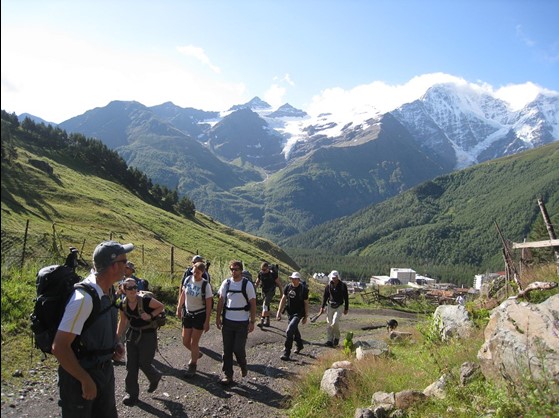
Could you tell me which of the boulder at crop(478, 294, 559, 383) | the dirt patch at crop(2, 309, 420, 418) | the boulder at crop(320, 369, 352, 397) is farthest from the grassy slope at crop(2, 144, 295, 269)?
the boulder at crop(478, 294, 559, 383)

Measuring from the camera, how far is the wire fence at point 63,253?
4.11 metres

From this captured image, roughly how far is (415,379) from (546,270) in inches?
264

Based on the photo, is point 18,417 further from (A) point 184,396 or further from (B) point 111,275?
(B) point 111,275

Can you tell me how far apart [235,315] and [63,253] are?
458 inches

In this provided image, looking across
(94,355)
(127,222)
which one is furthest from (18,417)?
(127,222)

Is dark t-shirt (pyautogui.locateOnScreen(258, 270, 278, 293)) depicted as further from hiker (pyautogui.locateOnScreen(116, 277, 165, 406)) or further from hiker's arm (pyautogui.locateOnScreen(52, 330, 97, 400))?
hiker's arm (pyautogui.locateOnScreen(52, 330, 97, 400))

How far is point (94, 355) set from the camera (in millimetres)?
4141

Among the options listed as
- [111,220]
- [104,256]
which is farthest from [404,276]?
[104,256]

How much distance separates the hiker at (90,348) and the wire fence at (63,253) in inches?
28.9

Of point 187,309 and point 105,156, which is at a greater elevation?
point 105,156

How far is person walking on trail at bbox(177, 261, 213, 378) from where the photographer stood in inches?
342

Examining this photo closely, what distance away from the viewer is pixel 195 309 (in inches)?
350

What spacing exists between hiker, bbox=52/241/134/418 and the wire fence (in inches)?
28.9

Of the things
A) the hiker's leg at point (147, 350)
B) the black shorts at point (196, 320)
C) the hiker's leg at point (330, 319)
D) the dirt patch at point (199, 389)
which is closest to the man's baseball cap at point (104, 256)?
the dirt patch at point (199, 389)
